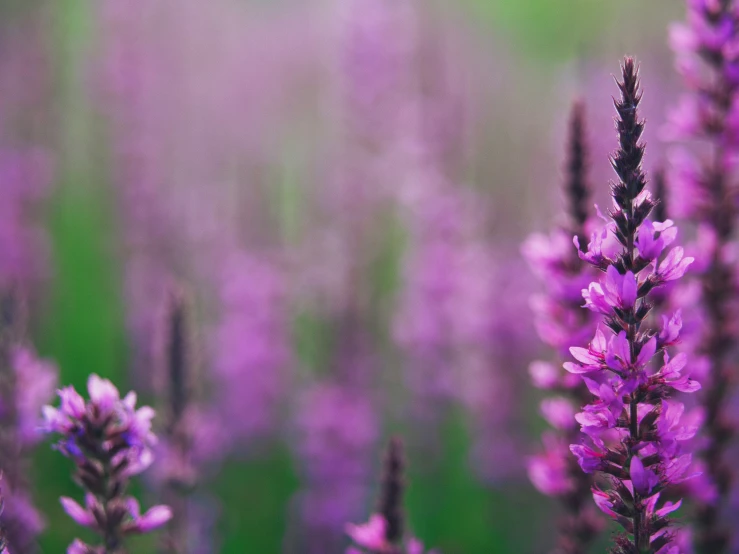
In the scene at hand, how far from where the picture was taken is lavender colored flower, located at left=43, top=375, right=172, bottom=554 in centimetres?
265

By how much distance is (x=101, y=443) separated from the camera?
2.65m

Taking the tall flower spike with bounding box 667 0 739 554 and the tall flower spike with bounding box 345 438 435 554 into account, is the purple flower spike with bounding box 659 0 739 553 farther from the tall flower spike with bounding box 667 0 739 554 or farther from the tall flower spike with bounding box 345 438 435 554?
the tall flower spike with bounding box 345 438 435 554

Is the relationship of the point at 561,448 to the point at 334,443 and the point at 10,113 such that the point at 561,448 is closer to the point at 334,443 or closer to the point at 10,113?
the point at 334,443

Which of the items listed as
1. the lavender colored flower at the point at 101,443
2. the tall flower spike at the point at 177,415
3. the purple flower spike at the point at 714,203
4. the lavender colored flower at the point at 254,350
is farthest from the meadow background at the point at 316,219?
the lavender colored flower at the point at 101,443

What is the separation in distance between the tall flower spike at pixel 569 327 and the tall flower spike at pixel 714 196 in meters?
0.70

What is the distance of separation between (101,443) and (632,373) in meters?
1.79

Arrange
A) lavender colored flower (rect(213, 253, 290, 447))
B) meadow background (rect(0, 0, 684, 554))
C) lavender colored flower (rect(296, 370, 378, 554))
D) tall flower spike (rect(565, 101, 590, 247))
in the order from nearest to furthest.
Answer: tall flower spike (rect(565, 101, 590, 247)), lavender colored flower (rect(296, 370, 378, 554)), meadow background (rect(0, 0, 684, 554)), lavender colored flower (rect(213, 253, 290, 447))

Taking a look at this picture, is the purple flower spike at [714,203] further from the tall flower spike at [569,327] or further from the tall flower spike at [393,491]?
the tall flower spike at [393,491]

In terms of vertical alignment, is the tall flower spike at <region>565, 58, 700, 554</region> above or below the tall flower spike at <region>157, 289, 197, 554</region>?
above

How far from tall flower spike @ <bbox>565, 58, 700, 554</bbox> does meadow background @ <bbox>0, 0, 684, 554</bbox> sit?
212 centimetres

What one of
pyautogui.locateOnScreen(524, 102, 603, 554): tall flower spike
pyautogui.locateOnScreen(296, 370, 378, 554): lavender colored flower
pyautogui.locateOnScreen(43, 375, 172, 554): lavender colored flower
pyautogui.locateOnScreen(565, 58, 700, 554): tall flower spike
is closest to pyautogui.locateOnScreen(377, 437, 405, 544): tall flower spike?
pyautogui.locateOnScreen(565, 58, 700, 554): tall flower spike

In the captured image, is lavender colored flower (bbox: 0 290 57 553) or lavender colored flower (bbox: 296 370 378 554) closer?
lavender colored flower (bbox: 0 290 57 553)

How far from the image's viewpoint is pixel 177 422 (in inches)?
163

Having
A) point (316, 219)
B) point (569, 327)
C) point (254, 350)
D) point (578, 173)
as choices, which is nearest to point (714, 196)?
point (578, 173)
